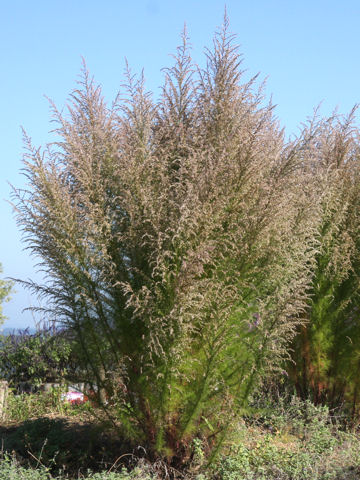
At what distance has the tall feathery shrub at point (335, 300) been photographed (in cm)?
728

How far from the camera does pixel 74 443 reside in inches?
239

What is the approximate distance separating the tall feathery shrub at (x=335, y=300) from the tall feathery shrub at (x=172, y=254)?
1.78 m

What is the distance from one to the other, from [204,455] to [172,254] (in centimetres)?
205

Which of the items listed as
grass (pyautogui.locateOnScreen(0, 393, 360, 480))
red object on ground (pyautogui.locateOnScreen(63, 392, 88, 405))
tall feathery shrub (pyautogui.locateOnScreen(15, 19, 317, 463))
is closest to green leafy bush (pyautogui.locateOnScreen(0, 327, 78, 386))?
red object on ground (pyautogui.locateOnScreen(63, 392, 88, 405))

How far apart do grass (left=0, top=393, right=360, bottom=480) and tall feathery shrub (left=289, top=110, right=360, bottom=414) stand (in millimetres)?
411

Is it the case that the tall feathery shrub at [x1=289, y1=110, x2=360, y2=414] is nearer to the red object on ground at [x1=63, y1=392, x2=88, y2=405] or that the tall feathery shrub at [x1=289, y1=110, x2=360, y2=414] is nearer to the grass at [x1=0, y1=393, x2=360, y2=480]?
the grass at [x1=0, y1=393, x2=360, y2=480]

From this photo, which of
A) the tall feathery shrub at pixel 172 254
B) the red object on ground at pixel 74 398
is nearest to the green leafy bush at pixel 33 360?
the red object on ground at pixel 74 398

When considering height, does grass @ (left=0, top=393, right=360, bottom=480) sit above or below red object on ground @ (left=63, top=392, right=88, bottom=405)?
below

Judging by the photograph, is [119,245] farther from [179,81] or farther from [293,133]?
[293,133]

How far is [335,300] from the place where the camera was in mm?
7512

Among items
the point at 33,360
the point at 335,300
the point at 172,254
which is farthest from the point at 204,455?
the point at 33,360

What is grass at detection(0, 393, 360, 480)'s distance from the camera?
16.7 feet

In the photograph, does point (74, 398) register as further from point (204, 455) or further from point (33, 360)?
point (204, 455)

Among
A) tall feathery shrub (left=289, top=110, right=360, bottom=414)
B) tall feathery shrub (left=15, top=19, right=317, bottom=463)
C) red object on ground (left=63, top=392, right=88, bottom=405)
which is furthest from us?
red object on ground (left=63, top=392, right=88, bottom=405)
